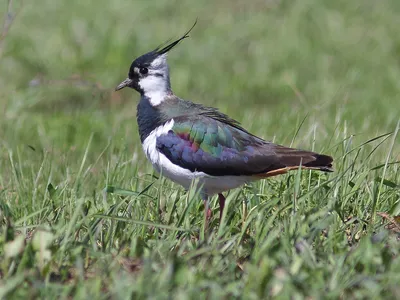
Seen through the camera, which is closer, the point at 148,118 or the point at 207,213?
the point at 207,213

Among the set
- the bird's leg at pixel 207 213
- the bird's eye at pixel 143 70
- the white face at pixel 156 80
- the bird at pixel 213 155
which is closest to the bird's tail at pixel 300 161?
the bird at pixel 213 155

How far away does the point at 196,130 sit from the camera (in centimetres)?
530

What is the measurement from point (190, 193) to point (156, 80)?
1324 mm

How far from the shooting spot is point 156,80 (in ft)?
19.3

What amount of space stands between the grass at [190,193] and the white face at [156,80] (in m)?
0.39

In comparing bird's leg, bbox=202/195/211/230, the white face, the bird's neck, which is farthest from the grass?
the white face

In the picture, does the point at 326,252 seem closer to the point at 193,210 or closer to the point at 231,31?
the point at 193,210

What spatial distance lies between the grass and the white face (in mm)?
394

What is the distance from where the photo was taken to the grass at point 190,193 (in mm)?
3943

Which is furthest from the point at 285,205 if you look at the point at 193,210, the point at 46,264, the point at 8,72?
the point at 8,72

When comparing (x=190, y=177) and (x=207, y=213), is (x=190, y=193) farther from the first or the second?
(x=190, y=177)

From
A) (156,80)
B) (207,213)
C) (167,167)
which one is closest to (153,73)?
(156,80)

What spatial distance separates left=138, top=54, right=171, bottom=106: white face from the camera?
5.86 meters

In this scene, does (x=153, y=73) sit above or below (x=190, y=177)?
above
